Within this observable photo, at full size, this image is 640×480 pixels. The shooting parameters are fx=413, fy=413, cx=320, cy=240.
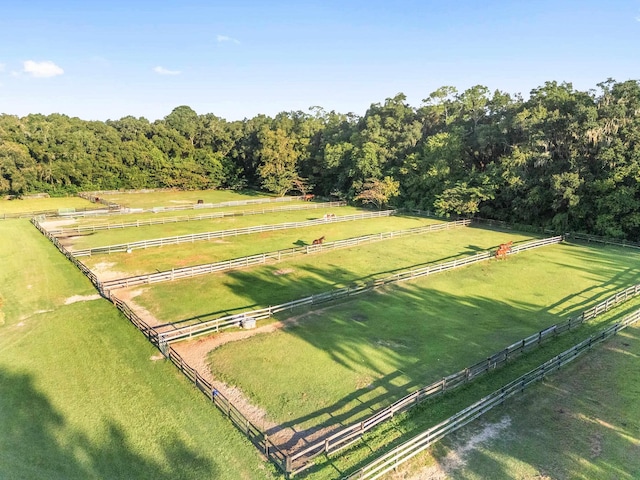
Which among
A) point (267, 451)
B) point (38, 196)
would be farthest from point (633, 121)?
point (38, 196)

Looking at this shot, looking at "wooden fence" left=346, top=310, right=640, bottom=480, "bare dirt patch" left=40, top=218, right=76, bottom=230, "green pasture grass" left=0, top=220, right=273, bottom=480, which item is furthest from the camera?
"bare dirt patch" left=40, top=218, right=76, bottom=230

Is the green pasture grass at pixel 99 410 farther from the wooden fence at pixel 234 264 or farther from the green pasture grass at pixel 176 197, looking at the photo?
the green pasture grass at pixel 176 197

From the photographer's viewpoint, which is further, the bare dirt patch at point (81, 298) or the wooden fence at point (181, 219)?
the wooden fence at point (181, 219)

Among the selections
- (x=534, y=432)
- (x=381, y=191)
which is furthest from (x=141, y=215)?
(x=534, y=432)

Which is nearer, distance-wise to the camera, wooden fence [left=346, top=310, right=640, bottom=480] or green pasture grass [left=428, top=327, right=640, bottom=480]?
wooden fence [left=346, top=310, right=640, bottom=480]

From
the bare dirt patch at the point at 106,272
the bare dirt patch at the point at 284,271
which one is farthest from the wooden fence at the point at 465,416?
the bare dirt patch at the point at 106,272

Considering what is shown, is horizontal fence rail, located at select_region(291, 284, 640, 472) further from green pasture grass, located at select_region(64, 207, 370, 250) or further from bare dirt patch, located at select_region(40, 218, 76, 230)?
bare dirt patch, located at select_region(40, 218, 76, 230)

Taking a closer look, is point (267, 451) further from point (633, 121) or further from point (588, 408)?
point (633, 121)

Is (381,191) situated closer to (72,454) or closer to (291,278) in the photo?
(291,278)

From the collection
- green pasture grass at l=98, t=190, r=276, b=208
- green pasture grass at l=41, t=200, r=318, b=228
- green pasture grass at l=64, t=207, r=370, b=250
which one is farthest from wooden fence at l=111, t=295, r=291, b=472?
green pasture grass at l=98, t=190, r=276, b=208
